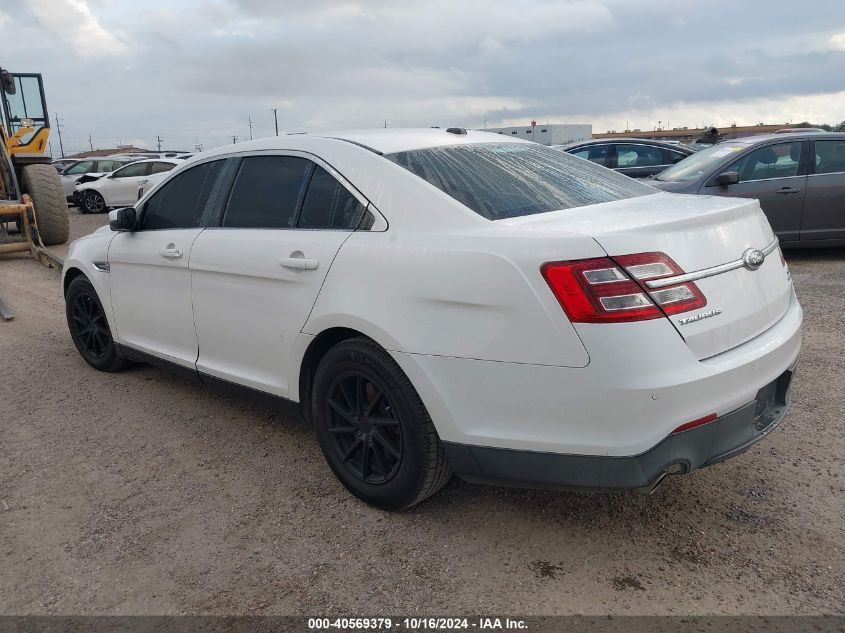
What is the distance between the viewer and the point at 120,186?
18188 millimetres

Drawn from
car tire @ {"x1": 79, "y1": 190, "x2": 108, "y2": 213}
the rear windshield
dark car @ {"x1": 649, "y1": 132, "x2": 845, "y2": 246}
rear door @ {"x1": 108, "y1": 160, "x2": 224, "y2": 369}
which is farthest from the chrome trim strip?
car tire @ {"x1": 79, "y1": 190, "x2": 108, "y2": 213}

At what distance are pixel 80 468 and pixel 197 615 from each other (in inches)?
59.6

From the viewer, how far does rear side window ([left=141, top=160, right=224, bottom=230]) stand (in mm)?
3807

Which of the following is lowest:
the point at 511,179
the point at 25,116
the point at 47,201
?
the point at 47,201

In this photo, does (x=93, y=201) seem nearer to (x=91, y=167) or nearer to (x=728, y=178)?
(x=91, y=167)

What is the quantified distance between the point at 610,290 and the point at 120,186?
18.6 meters

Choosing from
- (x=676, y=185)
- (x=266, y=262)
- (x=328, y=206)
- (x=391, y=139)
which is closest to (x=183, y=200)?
(x=266, y=262)

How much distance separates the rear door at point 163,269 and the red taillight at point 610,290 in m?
2.30

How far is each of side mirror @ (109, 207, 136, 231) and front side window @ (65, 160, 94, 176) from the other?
2087 cm

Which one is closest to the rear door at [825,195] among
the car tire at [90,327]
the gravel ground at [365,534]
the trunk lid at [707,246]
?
the gravel ground at [365,534]

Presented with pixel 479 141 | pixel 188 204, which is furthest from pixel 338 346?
pixel 188 204

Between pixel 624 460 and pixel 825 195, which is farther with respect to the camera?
pixel 825 195

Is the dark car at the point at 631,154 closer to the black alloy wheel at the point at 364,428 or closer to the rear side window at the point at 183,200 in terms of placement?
the rear side window at the point at 183,200

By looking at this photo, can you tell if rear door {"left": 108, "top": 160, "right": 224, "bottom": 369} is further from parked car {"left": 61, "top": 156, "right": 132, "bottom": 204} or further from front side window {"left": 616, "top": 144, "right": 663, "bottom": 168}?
parked car {"left": 61, "top": 156, "right": 132, "bottom": 204}
